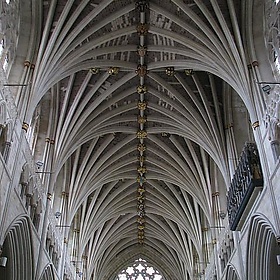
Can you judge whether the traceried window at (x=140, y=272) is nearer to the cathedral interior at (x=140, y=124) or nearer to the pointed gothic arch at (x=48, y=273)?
the cathedral interior at (x=140, y=124)

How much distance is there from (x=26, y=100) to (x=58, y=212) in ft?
29.2

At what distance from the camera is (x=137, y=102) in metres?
26.0

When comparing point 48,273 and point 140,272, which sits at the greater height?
point 140,272

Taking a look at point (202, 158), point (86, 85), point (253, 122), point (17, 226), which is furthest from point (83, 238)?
point (253, 122)

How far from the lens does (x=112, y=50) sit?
21812 mm

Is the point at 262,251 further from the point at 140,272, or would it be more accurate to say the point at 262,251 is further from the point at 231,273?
the point at 140,272

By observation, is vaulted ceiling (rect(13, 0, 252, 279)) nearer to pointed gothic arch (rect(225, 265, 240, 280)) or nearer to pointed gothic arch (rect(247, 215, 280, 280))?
pointed gothic arch (rect(225, 265, 240, 280))

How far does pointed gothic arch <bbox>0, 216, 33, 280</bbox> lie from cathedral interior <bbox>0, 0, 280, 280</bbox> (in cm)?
5

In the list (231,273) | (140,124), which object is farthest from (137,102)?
(231,273)

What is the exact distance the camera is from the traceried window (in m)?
41.6

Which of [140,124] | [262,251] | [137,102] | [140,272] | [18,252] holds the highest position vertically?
[137,102]

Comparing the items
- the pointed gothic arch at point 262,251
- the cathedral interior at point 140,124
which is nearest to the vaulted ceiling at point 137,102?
the cathedral interior at point 140,124

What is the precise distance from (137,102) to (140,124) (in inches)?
73.9

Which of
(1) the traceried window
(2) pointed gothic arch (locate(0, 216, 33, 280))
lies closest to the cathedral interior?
(2) pointed gothic arch (locate(0, 216, 33, 280))
